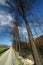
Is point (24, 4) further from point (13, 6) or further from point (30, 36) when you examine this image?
point (30, 36)

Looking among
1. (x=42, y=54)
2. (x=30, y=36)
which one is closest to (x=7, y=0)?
(x=30, y=36)

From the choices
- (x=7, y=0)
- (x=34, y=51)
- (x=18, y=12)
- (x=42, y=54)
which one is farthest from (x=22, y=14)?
(x=42, y=54)

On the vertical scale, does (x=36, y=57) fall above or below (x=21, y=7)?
below

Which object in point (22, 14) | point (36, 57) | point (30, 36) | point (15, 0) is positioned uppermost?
point (15, 0)

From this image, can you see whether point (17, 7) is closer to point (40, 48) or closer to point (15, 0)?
point (15, 0)

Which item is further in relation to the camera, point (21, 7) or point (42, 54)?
point (42, 54)

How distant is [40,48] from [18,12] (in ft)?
28.5

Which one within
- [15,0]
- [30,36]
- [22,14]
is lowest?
[30,36]

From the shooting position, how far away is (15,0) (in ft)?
38.4

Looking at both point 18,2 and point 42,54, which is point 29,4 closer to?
point 18,2

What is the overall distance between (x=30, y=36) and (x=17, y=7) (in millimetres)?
1977

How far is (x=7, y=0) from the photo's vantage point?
455 inches

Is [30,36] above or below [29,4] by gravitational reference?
below

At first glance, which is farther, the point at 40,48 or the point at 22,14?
the point at 40,48
